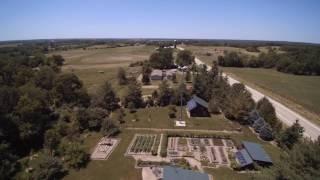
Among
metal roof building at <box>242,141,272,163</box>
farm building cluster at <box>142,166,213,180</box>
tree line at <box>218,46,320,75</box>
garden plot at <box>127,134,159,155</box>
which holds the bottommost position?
garden plot at <box>127,134,159,155</box>

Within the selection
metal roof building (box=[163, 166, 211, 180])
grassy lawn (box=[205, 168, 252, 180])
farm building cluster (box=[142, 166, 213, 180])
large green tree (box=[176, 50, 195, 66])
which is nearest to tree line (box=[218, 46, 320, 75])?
large green tree (box=[176, 50, 195, 66])

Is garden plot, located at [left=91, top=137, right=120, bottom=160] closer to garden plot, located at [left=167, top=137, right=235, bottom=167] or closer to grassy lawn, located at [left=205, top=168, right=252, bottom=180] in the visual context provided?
garden plot, located at [left=167, top=137, right=235, bottom=167]

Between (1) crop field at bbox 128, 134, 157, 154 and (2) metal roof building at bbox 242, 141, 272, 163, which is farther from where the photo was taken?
(1) crop field at bbox 128, 134, 157, 154

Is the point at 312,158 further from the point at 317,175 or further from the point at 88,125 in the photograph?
the point at 88,125

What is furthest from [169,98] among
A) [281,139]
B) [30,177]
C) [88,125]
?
[30,177]

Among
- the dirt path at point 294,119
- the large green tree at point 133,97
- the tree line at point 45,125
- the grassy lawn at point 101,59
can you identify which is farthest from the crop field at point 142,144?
the grassy lawn at point 101,59

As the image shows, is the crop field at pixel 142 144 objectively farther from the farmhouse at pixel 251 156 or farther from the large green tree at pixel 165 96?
the large green tree at pixel 165 96
